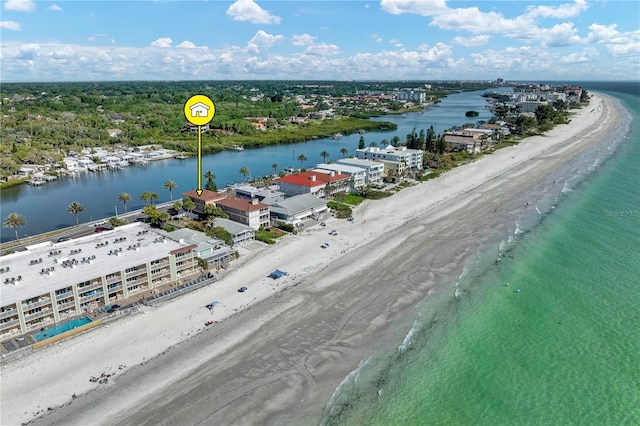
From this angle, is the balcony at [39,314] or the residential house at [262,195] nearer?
the balcony at [39,314]

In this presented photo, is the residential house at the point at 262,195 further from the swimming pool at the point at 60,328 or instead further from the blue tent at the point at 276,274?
the swimming pool at the point at 60,328

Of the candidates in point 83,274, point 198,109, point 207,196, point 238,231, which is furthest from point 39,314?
point 207,196

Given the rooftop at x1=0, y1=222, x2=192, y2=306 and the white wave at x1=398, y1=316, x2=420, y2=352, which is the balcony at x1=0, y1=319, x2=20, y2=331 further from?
the white wave at x1=398, y1=316, x2=420, y2=352

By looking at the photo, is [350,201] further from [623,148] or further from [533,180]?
[623,148]

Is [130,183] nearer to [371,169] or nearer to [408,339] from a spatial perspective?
[371,169]

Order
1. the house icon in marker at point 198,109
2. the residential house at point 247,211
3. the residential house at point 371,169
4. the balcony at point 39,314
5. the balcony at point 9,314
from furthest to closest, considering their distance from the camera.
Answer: the residential house at point 371,169 → the residential house at point 247,211 → the balcony at point 39,314 → the balcony at point 9,314 → the house icon in marker at point 198,109

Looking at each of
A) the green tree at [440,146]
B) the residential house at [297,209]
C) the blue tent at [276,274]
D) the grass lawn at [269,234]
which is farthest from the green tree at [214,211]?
the green tree at [440,146]

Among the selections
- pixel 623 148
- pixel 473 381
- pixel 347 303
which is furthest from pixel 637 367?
pixel 623 148
